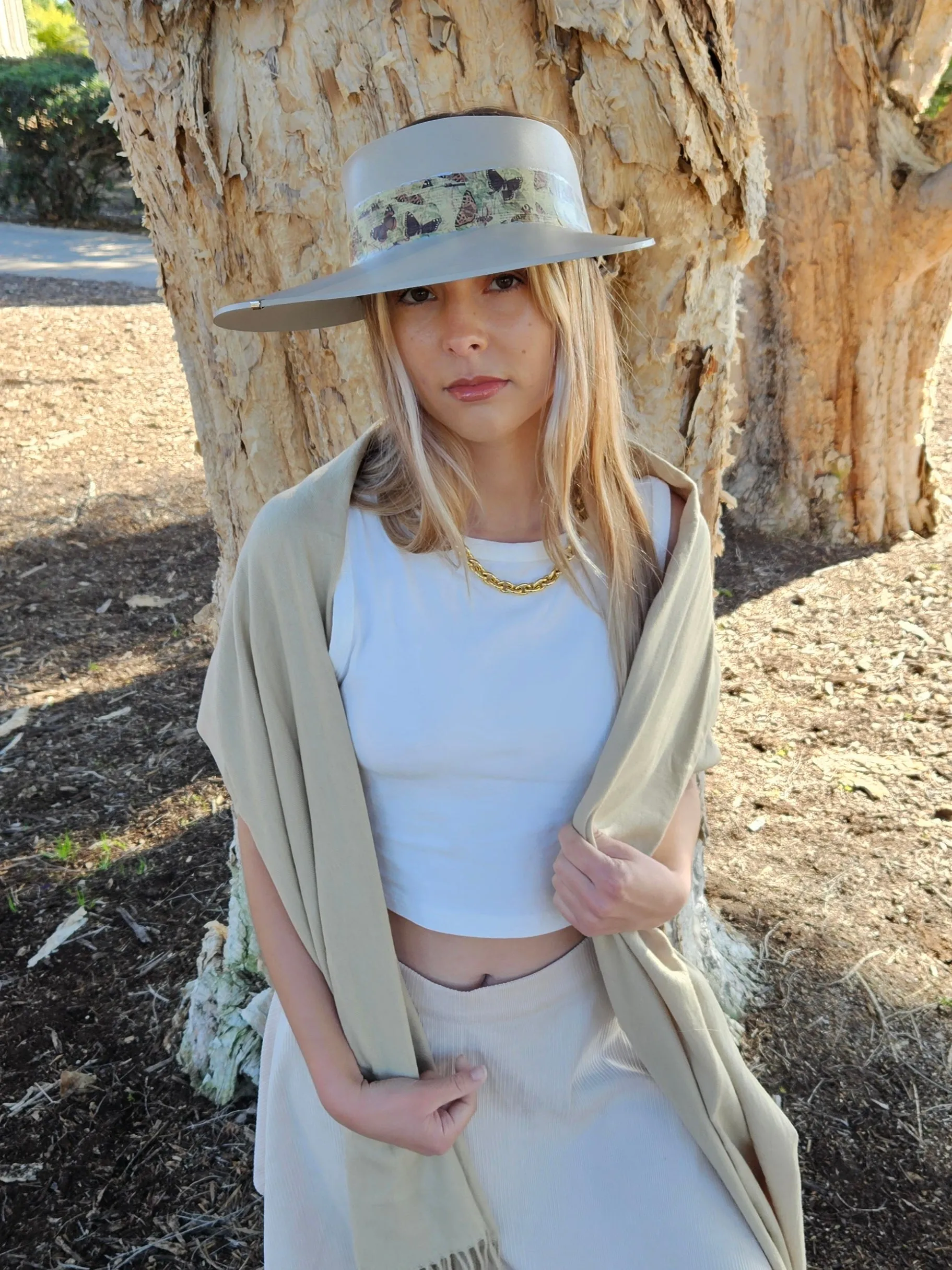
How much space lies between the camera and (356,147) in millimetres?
1904

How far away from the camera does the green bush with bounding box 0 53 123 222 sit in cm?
1241

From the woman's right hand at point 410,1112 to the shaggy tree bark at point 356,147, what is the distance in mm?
1285

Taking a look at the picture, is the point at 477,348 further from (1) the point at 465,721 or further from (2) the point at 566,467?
(1) the point at 465,721

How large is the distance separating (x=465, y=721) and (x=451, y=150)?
79 centimetres

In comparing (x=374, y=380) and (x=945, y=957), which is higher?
(x=374, y=380)

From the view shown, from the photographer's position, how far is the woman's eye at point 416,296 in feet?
4.92

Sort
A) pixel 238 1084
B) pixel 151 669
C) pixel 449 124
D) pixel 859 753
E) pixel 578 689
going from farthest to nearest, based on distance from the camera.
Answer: pixel 151 669 < pixel 859 753 < pixel 238 1084 < pixel 578 689 < pixel 449 124

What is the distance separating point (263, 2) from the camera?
1.81 m

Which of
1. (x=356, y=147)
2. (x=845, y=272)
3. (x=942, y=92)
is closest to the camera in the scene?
(x=356, y=147)

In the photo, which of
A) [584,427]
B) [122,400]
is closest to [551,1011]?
[584,427]

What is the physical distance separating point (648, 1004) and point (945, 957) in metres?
1.66

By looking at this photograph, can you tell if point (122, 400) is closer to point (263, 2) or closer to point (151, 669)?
point (151, 669)

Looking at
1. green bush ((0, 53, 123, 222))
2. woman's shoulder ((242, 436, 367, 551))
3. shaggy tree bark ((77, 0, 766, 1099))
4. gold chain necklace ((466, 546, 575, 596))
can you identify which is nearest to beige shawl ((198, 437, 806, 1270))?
woman's shoulder ((242, 436, 367, 551))

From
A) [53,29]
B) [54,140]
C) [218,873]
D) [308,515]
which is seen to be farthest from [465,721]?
[53,29]
